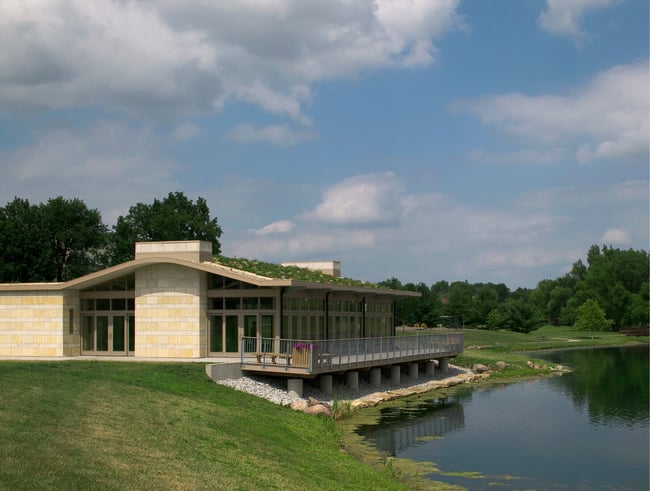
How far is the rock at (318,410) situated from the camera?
2692 centimetres

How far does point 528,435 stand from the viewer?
27.2 meters

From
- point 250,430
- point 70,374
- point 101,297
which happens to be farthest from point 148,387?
point 101,297

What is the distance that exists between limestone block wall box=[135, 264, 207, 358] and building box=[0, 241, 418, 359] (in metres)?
0.04

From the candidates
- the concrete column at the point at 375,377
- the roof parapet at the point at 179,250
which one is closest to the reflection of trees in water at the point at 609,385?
the concrete column at the point at 375,377

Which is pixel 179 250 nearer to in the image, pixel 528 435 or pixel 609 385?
pixel 528 435

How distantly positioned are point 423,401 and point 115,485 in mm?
24419

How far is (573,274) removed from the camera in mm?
151125

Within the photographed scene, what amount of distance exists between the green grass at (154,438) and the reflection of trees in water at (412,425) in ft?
5.41

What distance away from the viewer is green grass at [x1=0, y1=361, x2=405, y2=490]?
12.8 metres

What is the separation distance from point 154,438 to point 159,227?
59374mm

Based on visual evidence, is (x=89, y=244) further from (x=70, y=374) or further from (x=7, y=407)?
(x=7, y=407)

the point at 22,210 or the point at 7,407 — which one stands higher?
the point at 22,210

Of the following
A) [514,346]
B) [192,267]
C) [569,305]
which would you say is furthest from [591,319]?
[192,267]

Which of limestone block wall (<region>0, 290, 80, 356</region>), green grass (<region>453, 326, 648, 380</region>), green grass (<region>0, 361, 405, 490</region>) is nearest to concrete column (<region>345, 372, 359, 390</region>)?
green grass (<region>0, 361, 405, 490</region>)
